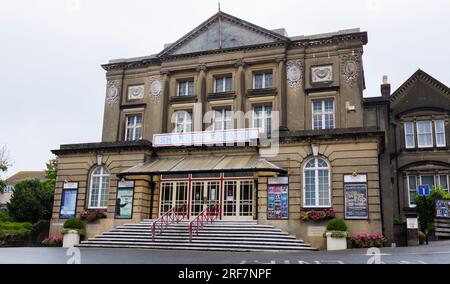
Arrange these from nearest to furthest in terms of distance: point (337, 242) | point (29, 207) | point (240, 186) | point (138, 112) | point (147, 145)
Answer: point (337, 242)
point (240, 186)
point (147, 145)
point (138, 112)
point (29, 207)

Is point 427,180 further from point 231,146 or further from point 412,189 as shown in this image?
point 231,146

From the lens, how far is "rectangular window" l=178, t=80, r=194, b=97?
93.7 feet

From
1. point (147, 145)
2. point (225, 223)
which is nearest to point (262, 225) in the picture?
point (225, 223)

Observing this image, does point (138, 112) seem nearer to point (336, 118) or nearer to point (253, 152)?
point (253, 152)

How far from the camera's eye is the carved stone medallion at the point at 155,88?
28.7 metres

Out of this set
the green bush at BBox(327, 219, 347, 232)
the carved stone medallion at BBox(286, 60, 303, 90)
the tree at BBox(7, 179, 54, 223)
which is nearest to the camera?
the green bush at BBox(327, 219, 347, 232)

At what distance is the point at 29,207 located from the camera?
118 feet

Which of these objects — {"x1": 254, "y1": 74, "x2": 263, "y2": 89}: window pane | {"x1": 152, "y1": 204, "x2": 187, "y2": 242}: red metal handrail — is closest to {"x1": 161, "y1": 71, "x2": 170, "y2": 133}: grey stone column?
{"x1": 254, "y1": 74, "x2": 263, "y2": 89}: window pane

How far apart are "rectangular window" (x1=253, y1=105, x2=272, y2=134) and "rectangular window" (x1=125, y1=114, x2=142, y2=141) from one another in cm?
800

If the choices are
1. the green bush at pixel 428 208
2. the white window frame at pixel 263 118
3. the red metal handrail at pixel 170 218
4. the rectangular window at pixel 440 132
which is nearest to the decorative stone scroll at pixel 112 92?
the white window frame at pixel 263 118

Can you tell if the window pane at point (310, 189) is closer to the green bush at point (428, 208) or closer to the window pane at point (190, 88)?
the green bush at point (428, 208)

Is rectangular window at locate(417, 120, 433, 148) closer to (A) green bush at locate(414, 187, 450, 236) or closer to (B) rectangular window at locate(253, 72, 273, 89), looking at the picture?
(A) green bush at locate(414, 187, 450, 236)

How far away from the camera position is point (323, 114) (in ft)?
82.9

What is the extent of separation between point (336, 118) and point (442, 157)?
1013 cm
